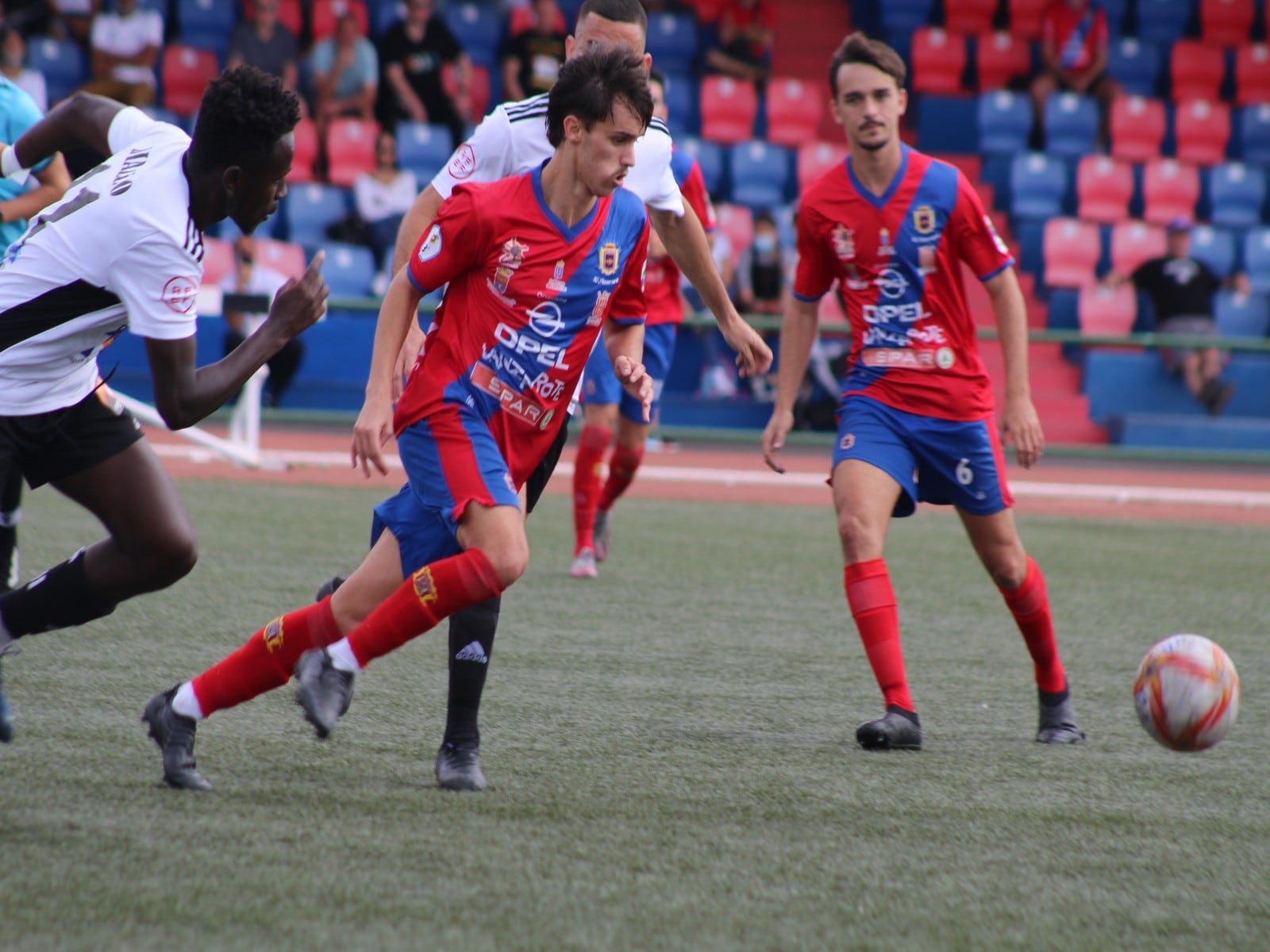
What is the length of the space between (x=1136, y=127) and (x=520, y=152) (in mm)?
14271

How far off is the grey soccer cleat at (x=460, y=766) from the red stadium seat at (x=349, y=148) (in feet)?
40.6

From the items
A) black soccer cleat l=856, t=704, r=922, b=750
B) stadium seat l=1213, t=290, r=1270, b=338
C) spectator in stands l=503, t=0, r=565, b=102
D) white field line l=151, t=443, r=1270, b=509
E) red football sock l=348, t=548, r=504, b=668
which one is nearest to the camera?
red football sock l=348, t=548, r=504, b=668

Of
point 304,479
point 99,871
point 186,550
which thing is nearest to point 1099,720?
point 186,550

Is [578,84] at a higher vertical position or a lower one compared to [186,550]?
higher

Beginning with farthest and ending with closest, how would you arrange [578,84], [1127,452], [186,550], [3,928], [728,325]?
[1127,452]
[728,325]
[186,550]
[578,84]
[3,928]

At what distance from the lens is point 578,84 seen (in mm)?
3436

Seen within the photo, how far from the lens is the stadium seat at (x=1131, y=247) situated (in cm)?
1519

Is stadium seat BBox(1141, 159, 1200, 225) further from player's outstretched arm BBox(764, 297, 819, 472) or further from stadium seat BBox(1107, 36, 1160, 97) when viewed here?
player's outstretched arm BBox(764, 297, 819, 472)

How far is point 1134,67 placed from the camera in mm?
17859

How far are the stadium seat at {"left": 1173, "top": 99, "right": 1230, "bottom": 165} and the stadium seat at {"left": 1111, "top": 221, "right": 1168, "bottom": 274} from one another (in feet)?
7.33

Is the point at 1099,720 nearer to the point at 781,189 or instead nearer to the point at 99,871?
the point at 99,871

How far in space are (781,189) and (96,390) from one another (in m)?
12.9

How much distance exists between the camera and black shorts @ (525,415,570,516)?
3768 mm

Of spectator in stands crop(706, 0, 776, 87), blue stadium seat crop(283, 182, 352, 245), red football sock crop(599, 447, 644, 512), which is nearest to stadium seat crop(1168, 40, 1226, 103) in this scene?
spectator in stands crop(706, 0, 776, 87)
